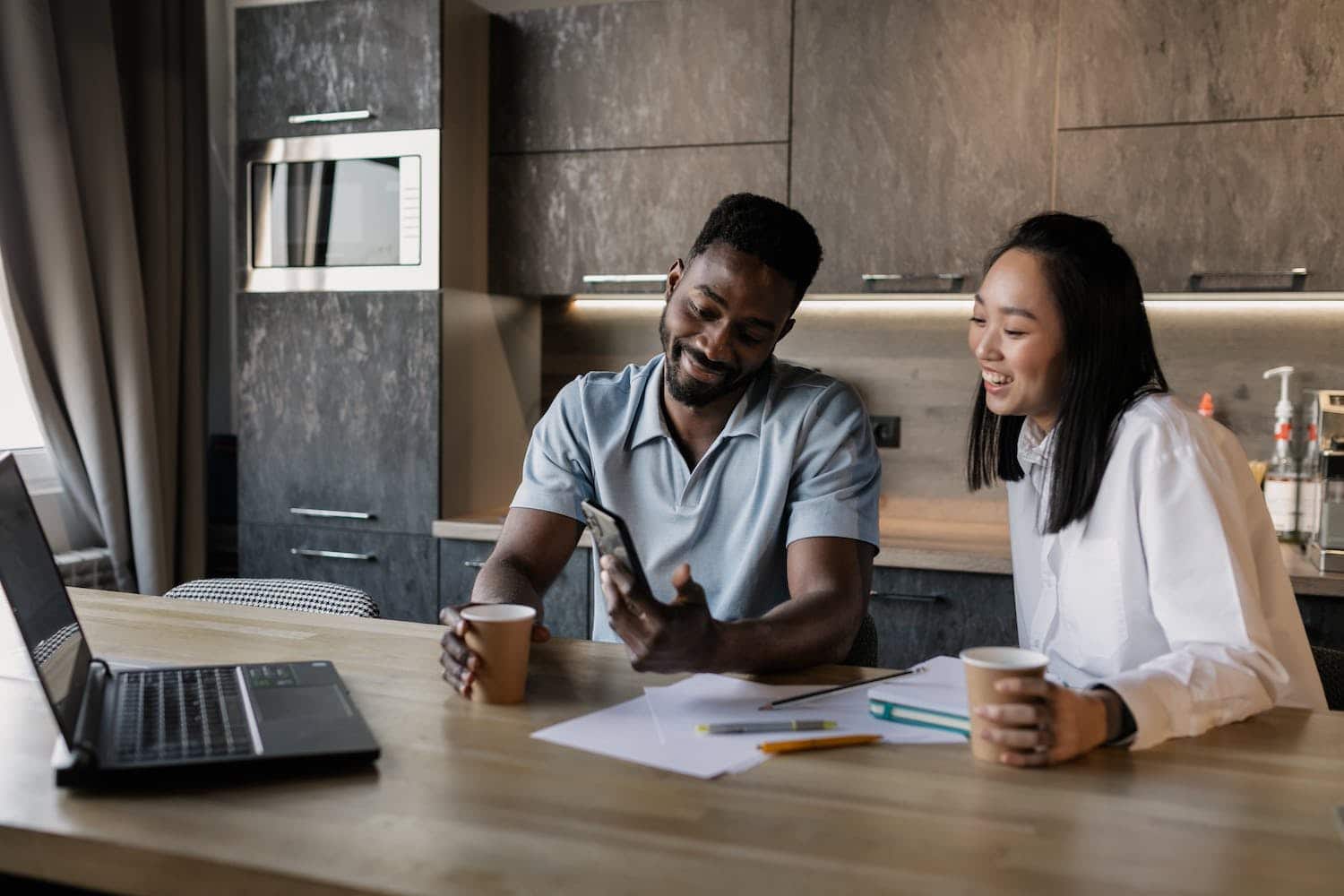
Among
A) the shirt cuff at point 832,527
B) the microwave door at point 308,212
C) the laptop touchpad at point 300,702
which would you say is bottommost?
the laptop touchpad at point 300,702

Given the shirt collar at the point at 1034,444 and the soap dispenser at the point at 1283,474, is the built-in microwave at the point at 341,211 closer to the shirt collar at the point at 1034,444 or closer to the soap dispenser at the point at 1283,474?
the shirt collar at the point at 1034,444

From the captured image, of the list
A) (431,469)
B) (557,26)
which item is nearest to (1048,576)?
(431,469)

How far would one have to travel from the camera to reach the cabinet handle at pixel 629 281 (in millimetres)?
3090

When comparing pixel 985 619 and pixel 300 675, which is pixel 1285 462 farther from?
pixel 300 675

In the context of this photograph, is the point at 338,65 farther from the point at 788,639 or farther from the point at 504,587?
the point at 788,639

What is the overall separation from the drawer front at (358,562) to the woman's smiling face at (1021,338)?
1837mm

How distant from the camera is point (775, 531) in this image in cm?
183

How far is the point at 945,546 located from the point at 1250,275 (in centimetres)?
89

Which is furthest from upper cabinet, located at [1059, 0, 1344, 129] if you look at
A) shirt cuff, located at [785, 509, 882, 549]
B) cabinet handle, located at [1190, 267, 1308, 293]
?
shirt cuff, located at [785, 509, 882, 549]

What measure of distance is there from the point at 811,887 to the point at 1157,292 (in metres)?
2.23

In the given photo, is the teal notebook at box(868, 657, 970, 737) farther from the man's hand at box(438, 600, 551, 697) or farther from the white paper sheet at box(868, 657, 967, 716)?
the man's hand at box(438, 600, 551, 697)

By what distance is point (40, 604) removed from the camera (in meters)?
1.21

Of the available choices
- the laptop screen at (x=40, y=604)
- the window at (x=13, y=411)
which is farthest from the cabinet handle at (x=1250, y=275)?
the window at (x=13, y=411)

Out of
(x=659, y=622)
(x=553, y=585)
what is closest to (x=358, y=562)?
(x=553, y=585)
